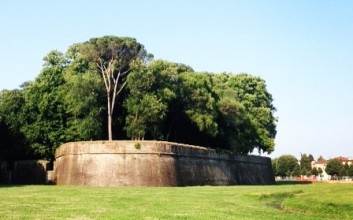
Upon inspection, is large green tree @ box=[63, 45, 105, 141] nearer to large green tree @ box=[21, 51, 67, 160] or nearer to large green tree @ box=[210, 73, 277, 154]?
large green tree @ box=[21, 51, 67, 160]

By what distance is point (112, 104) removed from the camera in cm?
4556

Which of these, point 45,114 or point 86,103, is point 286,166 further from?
point 86,103

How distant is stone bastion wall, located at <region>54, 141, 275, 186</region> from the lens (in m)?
38.8

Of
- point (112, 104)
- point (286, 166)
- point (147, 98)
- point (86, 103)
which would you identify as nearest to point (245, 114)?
point (147, 98)

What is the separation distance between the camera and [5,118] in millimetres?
51281

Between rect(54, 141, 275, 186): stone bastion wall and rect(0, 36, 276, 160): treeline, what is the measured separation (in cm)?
424

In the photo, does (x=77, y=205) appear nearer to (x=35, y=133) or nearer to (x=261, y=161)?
(x=35, y=133)

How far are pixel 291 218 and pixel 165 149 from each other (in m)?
23.5

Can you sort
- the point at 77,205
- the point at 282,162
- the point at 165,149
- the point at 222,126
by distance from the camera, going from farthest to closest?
the point at 282,162 < the point at 222,126 < the point at 165,149 < the point at 77,205

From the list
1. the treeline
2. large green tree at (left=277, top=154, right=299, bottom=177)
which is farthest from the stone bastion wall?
large green tree at (left=277, top=154, right=299, bottom=177)

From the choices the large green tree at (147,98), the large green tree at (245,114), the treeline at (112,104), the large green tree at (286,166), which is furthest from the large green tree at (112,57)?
the large green tree at (286,166)

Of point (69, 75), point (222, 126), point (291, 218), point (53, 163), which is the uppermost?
point (69, 75)

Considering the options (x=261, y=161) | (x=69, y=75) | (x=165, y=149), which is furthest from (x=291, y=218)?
(x=261, y=161)

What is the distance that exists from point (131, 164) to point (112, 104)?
836cm
